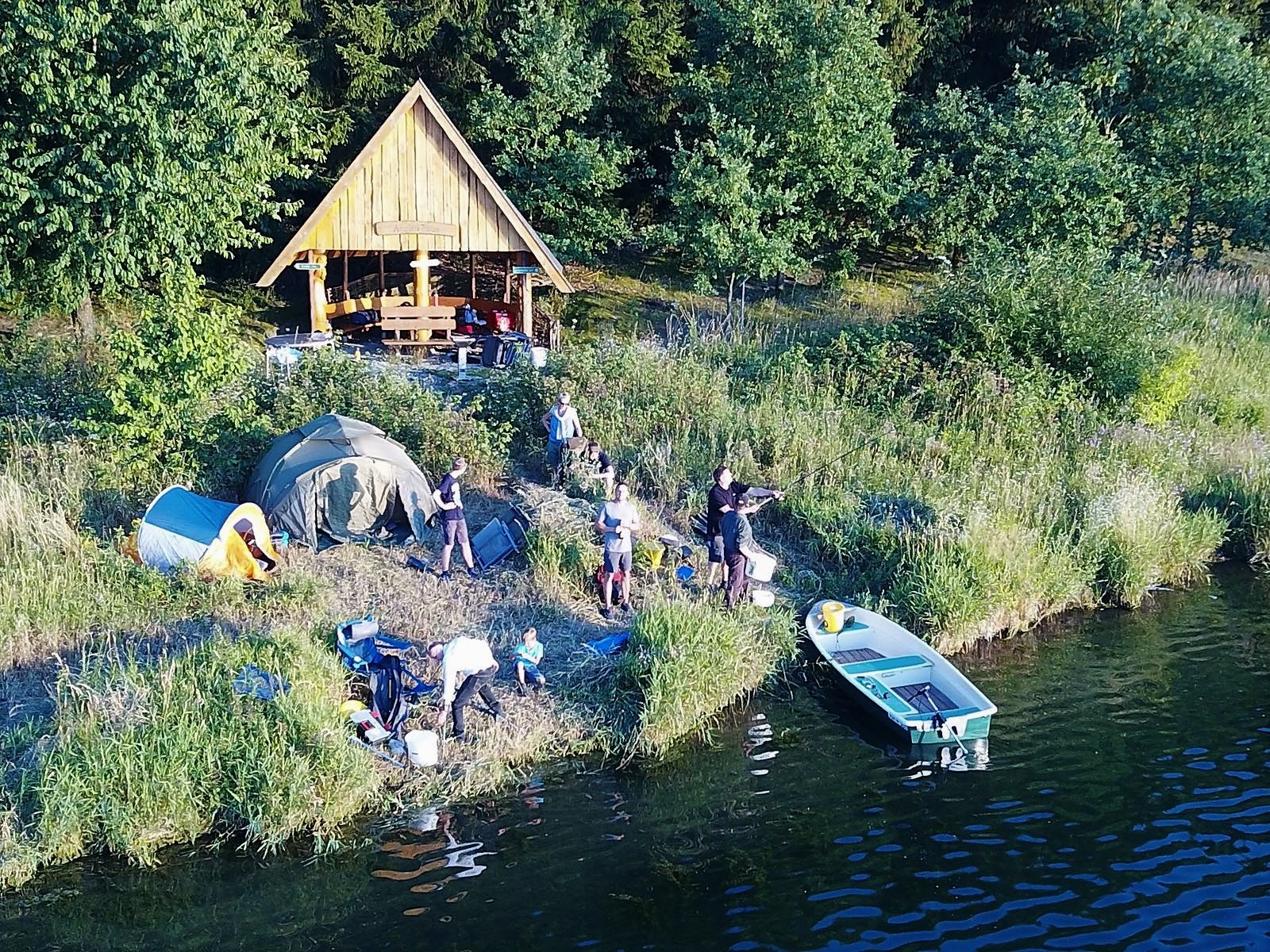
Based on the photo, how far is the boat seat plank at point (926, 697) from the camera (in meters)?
13.3

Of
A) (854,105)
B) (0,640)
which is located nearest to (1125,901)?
(0,640)

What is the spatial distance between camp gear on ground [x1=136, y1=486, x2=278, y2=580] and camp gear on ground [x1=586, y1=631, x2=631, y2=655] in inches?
162

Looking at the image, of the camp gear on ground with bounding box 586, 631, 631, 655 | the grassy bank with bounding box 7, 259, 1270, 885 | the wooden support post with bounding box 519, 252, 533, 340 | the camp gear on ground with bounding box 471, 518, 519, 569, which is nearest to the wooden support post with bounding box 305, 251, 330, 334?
the wooden support post with bounding box 519, 252, 533, 340

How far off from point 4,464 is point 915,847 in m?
12.4

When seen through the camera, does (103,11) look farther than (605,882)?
Yes

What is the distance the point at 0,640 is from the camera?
42.5 feet

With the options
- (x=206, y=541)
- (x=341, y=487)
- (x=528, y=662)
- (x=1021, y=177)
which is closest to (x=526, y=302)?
(x=341, y=487)

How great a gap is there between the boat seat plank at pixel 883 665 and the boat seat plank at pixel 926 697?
9.1 inches

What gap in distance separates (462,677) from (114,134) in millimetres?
12720

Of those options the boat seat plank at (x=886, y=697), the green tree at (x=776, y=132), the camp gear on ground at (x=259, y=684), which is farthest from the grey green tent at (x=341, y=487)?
the green tree at (x=776, y=132)

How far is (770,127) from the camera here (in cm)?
2697

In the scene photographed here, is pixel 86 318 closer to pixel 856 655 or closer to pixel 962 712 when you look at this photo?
pixel 856 655

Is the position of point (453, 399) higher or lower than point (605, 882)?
higher

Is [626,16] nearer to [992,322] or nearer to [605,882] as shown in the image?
[992,322]
